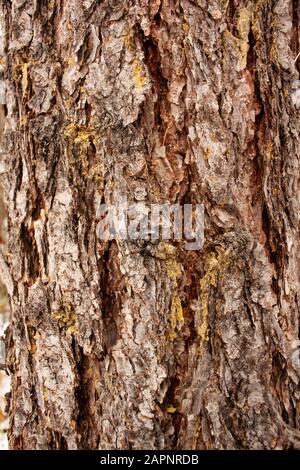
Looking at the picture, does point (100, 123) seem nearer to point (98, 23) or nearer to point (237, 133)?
point (98, 23)

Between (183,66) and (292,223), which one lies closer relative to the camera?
(183,66)

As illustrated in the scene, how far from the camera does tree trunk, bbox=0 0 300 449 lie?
4.84ft

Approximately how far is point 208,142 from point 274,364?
0.68 m

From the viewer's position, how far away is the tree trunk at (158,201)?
1.48 metres

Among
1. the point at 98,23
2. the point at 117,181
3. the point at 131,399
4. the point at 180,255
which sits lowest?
the point at 131,399

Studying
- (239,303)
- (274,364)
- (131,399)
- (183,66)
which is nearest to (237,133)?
(183,66)

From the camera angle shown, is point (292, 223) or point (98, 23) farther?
point (292, 223)

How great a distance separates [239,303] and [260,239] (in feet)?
0.66

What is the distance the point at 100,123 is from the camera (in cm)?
148

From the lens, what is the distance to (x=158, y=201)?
1.50 metres

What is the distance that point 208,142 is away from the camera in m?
1.48

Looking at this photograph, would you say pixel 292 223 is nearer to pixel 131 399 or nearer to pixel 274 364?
pixel 274 364

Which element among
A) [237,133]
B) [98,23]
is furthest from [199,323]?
[98,23]

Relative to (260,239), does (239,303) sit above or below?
below
